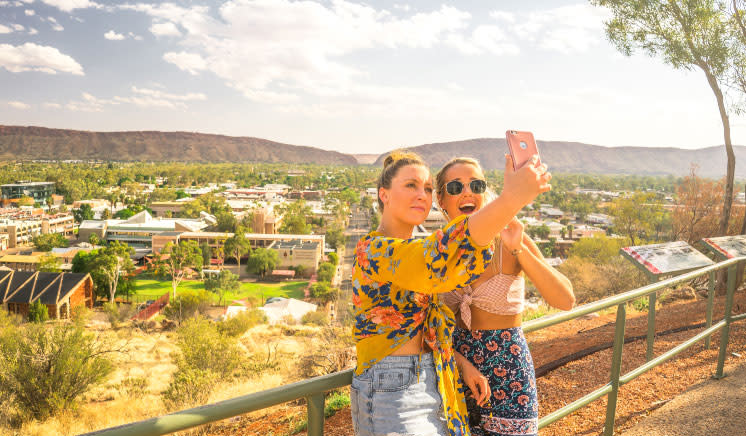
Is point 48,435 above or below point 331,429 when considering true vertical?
below

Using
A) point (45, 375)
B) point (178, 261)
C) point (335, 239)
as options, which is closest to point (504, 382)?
point (45, 375)

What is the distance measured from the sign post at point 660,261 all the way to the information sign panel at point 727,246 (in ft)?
0.73

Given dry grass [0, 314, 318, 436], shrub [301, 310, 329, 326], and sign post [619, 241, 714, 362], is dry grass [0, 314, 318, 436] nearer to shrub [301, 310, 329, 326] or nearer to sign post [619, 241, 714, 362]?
shrub [301, 310, 329, 326]

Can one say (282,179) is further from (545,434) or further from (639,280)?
(545,434)

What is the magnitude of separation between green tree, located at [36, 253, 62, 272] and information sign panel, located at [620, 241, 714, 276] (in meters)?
36.3

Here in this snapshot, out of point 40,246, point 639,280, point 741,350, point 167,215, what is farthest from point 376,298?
point 167,215

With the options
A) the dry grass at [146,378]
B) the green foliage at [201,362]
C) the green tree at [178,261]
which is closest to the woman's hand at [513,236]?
the dry grass at [146,378]

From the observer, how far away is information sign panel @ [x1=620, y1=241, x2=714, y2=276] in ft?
13.9

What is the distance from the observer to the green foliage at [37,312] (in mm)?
21672

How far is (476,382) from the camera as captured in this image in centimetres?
136

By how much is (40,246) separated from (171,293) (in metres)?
20.3

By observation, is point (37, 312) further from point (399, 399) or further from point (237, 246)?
point (399, 399)

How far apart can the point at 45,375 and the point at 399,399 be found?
40.8ft

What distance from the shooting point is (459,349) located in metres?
1.46
